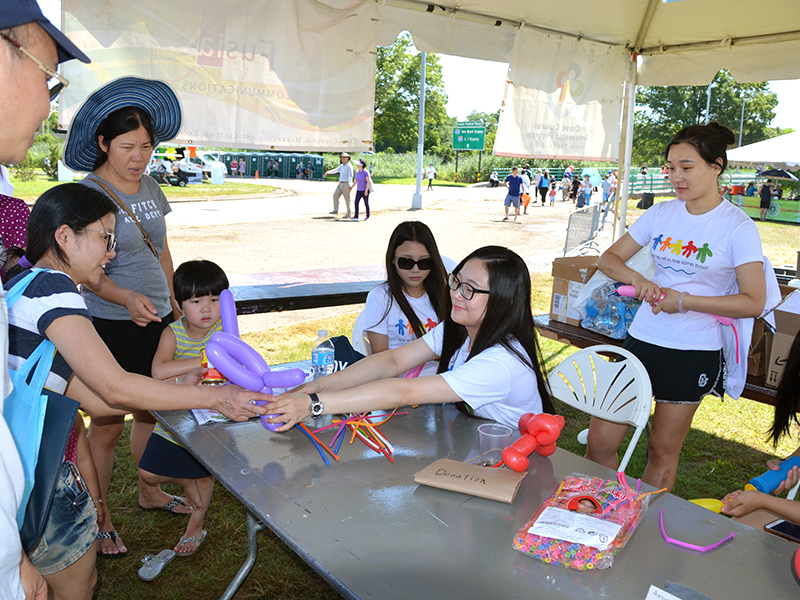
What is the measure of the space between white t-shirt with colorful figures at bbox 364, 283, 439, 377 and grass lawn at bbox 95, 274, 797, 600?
1157 millimetres

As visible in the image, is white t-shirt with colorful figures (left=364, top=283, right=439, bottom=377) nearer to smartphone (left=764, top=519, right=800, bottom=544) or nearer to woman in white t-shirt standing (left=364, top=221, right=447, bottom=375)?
woman in white t-shirt standing (left=364, top=221, right=447, bottom=375)

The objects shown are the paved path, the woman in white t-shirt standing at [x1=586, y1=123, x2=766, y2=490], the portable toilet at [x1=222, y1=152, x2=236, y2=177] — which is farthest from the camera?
the portable toilet at [x1=222, y1=152, x2=236, y2=177]

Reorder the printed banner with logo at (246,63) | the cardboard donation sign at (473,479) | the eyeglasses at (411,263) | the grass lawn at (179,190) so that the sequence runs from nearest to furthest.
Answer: the cardboard donation sign at (473,479) → the eyeglasses at (411,263) → the printed banner with logo at (246,63) → the grass lawn at (179,190)

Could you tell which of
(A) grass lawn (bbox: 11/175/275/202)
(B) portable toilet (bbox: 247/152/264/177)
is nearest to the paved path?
(A) grass lawn (bbox: 11/175/275/202)

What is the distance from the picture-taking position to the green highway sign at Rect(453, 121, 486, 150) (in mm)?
28906

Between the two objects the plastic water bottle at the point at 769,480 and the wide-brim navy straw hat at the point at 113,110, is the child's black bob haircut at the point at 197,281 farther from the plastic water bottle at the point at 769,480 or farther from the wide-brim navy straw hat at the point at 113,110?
the plastic water bottle at the point at 769,480

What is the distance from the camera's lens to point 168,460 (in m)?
2.51

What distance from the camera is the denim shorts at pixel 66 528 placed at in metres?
1.57

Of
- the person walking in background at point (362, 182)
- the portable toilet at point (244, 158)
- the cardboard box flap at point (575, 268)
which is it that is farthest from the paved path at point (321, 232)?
the portable toilet at point (244, 158)

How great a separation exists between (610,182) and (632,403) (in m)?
23.2

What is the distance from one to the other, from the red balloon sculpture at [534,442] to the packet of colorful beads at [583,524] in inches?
5.2

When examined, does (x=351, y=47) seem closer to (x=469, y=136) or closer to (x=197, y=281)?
(x=197, y=281)

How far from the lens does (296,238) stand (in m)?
13.1

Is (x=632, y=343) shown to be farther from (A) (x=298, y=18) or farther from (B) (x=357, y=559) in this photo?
(A) (x=298, y=18)
